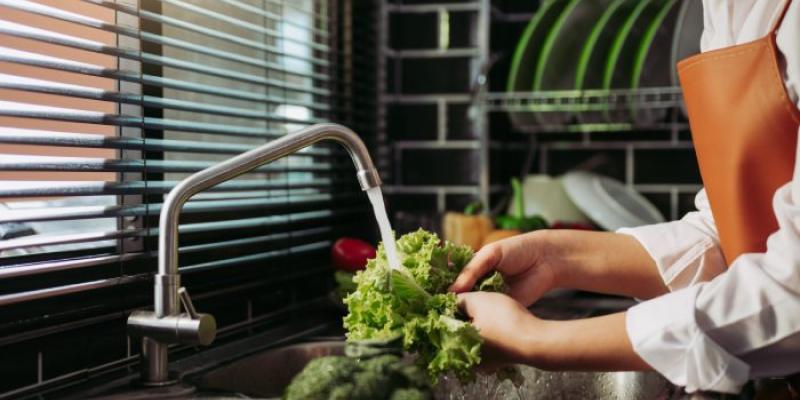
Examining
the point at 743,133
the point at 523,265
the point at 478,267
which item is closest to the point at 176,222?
the point at 478,267

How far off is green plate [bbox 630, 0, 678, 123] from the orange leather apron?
0.99m

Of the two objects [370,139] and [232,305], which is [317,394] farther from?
[370,139]

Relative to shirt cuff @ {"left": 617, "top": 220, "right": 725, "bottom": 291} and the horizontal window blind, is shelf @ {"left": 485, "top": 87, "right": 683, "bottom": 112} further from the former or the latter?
shirt cuff @ {"left": 617, "top": 220, "right": 725, "bottom": 291}

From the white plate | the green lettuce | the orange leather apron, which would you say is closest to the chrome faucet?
the green lettuce

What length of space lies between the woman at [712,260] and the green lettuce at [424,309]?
0.03 meters

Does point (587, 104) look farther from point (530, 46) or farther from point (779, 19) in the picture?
point (779, 19)

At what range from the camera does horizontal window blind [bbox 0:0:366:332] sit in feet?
4.53

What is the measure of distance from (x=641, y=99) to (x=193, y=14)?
1133 millimetres

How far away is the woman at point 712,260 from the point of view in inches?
44.2

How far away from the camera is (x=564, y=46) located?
2.54 m

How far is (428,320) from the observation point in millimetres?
1227

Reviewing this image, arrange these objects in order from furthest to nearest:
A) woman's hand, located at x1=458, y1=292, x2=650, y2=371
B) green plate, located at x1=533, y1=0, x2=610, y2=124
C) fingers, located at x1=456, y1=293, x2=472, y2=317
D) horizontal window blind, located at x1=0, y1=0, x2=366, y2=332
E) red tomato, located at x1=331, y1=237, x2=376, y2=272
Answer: green plate, located at x1=533, y1=0, x2=610, y2=124 → red tomato, located at x1=331, y1=237, x2=376, y2=272 → horizontal window blind, located at x1=0, y1=0, x2=366, y2=332 → fingers, located at x1=456, y1=293, x2=472, y2=317 → woman's hand, located at x1=458, y1=292, x2=650, y2=371

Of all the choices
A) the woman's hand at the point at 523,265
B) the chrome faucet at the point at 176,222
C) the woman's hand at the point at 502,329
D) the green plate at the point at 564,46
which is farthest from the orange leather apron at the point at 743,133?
the green plate at the point at 564,46

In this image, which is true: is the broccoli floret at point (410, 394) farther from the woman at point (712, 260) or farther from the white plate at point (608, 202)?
the white plate at point (608, 202)
